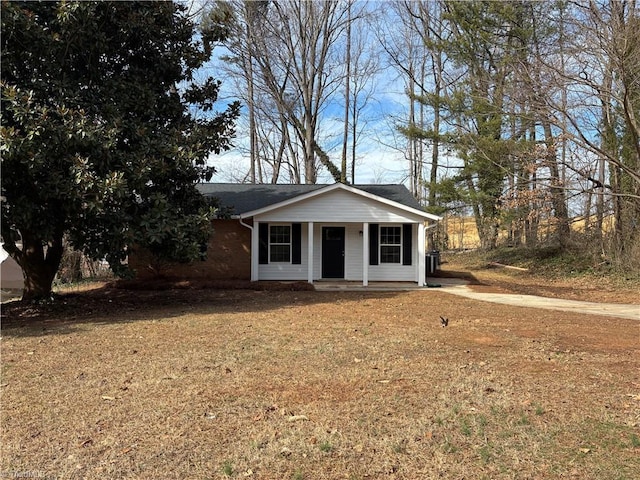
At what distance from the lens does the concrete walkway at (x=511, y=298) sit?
10.8 m

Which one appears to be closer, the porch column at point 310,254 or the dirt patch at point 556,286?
the dirt patch at point 556,286

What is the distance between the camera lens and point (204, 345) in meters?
6.82

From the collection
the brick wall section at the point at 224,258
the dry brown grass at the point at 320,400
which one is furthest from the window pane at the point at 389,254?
the dry brown grass at the point at 320,400

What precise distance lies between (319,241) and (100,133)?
29.8 feet

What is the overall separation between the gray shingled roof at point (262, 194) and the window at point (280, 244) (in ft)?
3.12

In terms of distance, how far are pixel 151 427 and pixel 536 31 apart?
22778 mm

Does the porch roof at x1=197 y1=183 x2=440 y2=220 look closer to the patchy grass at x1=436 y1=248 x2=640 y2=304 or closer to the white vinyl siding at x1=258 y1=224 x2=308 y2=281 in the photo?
the white vinyl siding at x1=258 y1=224 x2=308 y2=281

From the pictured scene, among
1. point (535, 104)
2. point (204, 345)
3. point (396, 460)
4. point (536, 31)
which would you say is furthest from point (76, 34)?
point (536, 31)

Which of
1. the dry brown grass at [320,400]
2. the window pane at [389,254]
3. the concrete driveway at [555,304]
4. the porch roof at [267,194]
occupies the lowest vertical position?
the dry brown grass at [320,400]

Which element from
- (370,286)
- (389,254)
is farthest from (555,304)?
(389,254)

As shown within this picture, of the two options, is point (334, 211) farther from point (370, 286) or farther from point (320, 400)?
point (320, 400)

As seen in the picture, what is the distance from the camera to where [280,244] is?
16250 mm

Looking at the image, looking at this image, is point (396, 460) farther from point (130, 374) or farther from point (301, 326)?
point (301, 326)

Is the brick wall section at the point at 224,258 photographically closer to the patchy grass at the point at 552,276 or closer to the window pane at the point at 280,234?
the window pane at the point at 280,234
